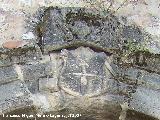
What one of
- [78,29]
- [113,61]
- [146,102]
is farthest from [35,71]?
[146,102]

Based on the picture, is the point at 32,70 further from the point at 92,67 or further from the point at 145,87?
the point at 145,87

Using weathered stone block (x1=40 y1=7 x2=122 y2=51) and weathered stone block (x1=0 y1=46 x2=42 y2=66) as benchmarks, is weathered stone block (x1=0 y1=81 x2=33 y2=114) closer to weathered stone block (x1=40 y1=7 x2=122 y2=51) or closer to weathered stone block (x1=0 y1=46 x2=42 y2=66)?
weathered stone block (x1=0 y1=46 x2=42 y2=66)

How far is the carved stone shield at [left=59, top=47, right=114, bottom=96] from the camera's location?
14.8 feet

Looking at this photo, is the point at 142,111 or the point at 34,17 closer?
the point at 142,111

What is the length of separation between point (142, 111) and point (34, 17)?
4.05 feet

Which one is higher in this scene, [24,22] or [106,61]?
[24,22]

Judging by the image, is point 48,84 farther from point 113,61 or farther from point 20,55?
point 113,61

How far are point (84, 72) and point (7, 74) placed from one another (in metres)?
0.62

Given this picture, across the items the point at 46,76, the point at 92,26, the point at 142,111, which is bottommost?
the point at 142,111

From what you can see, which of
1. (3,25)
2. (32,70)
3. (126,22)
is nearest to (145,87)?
(126,22)

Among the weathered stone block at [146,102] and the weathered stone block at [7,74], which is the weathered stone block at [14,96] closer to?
the weathered stone block at [7,74]

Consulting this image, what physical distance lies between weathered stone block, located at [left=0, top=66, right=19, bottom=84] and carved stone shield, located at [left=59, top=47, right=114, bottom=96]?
1.23 ft

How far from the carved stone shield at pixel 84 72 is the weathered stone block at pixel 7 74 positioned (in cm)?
38

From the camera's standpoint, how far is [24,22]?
4828 mm
